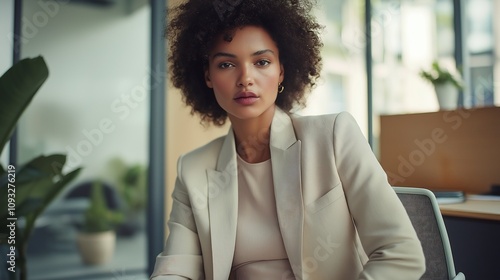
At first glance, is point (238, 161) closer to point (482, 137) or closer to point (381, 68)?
point (482, 137)

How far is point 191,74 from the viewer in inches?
62.0

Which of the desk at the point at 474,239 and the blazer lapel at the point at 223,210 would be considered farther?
the desk at the point at 474,239

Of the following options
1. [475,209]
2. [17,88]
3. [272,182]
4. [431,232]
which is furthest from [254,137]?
[17,88]

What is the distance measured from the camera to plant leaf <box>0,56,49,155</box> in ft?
5.63

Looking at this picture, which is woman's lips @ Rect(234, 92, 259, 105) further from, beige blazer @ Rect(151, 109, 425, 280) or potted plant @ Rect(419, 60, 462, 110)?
potted plant @ Rect(419, 60, 462, 110)

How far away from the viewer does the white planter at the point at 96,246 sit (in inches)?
139

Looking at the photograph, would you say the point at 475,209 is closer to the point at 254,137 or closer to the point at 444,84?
the point at 254,137

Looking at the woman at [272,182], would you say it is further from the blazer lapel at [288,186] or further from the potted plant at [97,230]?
the potted plant at [97,230]

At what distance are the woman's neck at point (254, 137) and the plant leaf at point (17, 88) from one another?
2.88 feet

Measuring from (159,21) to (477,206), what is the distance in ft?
9.61

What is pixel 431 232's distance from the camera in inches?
50.4

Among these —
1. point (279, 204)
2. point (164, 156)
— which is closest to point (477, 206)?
point (279, 204)

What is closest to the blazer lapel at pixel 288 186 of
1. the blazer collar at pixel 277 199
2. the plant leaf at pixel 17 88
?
the blazer collar at pixel 277 199

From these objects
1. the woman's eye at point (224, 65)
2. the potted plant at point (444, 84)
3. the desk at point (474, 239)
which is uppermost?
the potted plant at point (444, 84)
